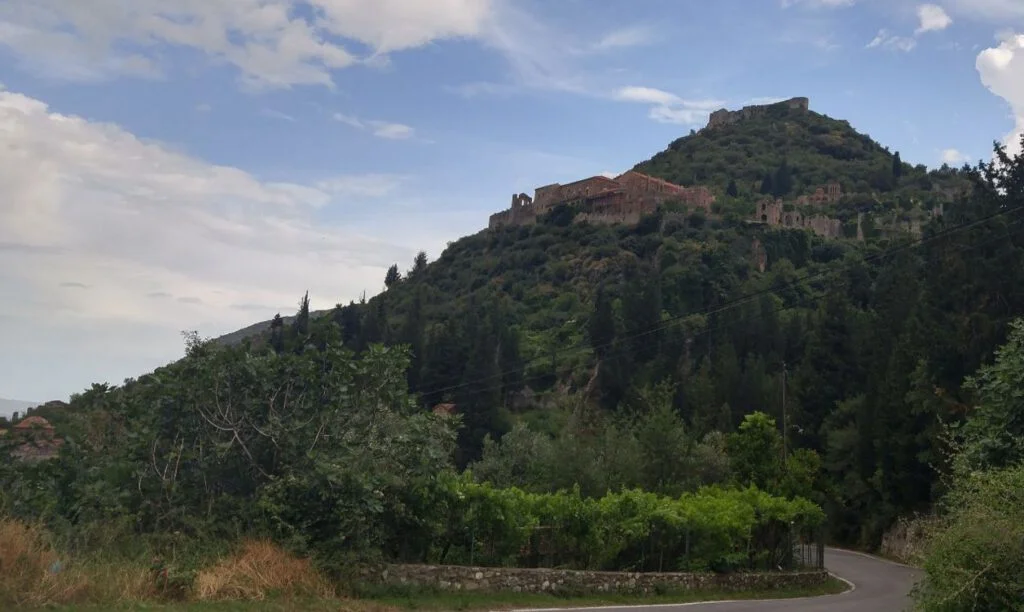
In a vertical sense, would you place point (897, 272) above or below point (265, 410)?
above

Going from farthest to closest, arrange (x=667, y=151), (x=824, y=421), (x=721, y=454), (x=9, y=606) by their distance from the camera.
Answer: (x=667, y=151) < (x=824, y=421) < (x=721, y=454) < (x=9, y=606)

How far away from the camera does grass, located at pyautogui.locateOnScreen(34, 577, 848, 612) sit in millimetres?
11969

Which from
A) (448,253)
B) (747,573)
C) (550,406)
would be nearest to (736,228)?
(448,253)

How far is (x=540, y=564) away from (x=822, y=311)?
41329mm

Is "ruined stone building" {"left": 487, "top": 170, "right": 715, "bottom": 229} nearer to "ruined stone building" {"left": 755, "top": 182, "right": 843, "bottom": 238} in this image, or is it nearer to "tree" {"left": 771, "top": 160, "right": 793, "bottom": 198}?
"ruined stone building" {"left": 755, "top": 182, "right": 843, "bottom": 238}

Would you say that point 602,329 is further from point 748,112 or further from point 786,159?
point 748,112

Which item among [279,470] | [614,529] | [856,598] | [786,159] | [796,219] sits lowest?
[856,598]

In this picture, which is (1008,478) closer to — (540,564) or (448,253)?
(540,564)

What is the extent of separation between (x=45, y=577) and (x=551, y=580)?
374 inches

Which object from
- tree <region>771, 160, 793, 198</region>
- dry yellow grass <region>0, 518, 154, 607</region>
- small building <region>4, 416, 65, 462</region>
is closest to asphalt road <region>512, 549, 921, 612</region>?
dry yellow grass <region>0, 518, 154, 607</region>

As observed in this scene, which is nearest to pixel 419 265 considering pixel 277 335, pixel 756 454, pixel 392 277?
pixel 392 277

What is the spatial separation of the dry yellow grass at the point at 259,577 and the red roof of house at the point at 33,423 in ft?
16.2

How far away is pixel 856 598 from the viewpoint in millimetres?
23578

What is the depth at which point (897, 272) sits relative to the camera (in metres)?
54.0
